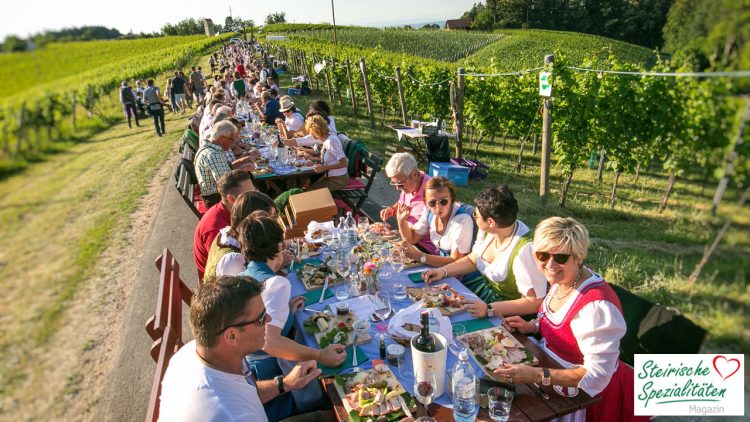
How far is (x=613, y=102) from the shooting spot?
246 inches

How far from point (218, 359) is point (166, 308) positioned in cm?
101

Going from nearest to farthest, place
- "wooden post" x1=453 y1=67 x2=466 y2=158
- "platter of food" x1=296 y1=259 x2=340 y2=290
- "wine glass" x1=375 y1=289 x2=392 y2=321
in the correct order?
"wine glass" x1=375 y1=289 x2=392 y2=321 → "platter of food" x1=296 y1=259 x2=340 y2=290 → "wooden post" x1=453 y1=67 x2=466 y2=158

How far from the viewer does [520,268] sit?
2.81 meters

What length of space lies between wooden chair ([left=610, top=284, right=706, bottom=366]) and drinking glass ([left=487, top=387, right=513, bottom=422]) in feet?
3.27

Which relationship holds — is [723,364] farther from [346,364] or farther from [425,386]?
[346,364]

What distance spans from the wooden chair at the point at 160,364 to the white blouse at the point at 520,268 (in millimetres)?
2197

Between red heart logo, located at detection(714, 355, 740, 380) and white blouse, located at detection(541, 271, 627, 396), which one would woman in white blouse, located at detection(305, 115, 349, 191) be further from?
red heart logo, located at detection(714, 355, 740, 380)

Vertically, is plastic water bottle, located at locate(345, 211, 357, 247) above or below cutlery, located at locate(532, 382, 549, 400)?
above

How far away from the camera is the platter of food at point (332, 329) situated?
2.40 meters

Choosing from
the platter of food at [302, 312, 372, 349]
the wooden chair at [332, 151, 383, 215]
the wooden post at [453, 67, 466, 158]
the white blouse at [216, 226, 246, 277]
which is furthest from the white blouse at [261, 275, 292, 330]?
the wooden post at [453, 67, 466, 158]

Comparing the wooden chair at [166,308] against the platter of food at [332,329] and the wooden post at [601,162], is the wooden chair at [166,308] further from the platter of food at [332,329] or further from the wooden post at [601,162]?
the wooden post at [601,162]

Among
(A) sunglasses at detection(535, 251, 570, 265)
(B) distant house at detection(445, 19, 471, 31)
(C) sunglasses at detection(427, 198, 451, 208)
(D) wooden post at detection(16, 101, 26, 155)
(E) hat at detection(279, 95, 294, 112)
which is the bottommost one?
(C) sunglasses at detection(427, 198, 451, 208)

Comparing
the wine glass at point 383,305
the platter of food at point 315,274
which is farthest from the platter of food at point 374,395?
the platter of food at point 315,274
